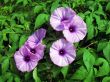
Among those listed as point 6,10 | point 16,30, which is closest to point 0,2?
point 6,10

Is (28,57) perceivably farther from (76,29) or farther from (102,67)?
(102,67)

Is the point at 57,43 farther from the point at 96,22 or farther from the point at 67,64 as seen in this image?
the point at 96,22

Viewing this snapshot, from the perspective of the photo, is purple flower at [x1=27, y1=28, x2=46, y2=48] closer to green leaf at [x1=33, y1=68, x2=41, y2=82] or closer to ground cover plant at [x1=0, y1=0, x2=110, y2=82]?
ground cover plant at [x1=0, y1=0, x2=110, y2=82]

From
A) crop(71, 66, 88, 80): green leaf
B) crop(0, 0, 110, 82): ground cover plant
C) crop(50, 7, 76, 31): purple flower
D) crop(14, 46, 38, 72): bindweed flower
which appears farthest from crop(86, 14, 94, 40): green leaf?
crop(14, 46, 38, 72): bindweed flower

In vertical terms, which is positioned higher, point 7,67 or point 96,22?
point 96,22

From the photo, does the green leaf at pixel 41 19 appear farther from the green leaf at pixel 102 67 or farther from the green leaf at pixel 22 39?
the green leaf at pixel 102 67

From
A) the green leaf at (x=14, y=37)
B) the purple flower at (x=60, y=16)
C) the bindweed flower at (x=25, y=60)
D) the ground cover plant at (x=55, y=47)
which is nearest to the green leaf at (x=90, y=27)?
Result: the ground cover plant at (x=55, y=47)

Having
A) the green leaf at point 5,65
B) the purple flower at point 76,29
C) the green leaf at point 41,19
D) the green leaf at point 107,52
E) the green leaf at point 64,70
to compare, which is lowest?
the green leaf at point 64,70
